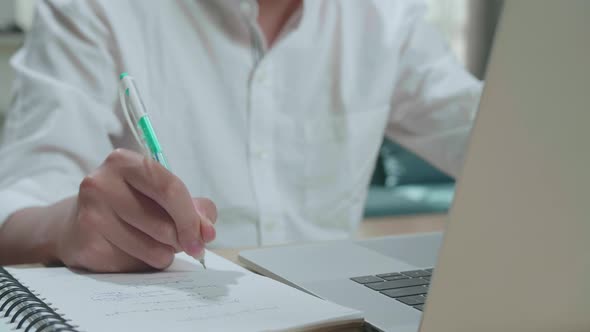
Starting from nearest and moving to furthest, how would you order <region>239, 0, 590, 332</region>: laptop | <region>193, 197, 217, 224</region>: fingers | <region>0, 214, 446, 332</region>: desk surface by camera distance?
<region>239, 0, 590, 332</region>: laptop
<region>193, 197, 217, 224</region>: fingers
<region>0, 214, 446, 332</region>: desk surface

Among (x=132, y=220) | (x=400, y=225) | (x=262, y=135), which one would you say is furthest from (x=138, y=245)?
(x=400, y=225)

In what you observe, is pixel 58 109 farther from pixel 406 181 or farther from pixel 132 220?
pixel 406 181

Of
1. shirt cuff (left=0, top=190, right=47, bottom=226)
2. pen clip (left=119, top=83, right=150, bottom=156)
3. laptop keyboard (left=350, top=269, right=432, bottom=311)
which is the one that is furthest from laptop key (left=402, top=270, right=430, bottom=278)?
shirt cuff (left=0, top=190, right=47, bottom=226)

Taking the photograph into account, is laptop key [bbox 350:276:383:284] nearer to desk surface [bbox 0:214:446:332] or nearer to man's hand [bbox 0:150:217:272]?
man's hand [bbox 0:150:217:272]

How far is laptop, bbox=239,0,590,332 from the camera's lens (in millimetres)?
280

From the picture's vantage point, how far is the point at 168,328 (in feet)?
1.22

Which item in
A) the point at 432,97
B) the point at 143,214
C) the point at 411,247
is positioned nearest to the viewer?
the point at 143,214

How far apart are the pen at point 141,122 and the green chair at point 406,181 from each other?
2.10 m

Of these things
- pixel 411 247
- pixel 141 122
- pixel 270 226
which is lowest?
pixel 270 226

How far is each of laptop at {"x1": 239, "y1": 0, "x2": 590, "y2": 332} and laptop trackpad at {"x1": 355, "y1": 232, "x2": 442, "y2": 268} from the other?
0.81 feet

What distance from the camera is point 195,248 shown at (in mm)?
484

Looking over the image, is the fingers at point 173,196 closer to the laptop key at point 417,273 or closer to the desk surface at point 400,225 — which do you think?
the laptop key at point 417,273

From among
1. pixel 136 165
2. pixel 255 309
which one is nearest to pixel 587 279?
pixel 255 309

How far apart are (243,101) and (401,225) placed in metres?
1.57
